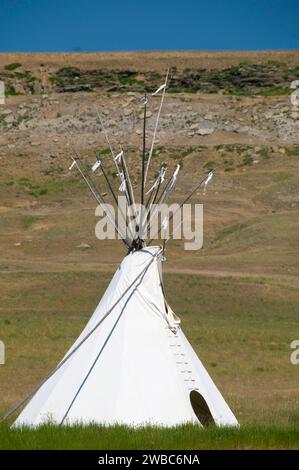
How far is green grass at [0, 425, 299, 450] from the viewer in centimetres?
1167

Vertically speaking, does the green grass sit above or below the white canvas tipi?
below

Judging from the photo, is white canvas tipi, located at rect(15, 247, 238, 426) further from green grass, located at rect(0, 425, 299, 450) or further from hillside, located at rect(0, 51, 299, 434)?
hillside, located at rect(0, 51, 299, 434)

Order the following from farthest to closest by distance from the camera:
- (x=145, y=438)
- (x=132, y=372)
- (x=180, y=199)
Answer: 1. (x=180, y=199)
2. (x=132, y=372)
3. (x=145, y=438)

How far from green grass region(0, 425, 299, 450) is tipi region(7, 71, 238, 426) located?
90 cm

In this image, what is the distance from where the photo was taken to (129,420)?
1348 centimetres

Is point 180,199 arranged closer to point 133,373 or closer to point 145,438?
point 133,373

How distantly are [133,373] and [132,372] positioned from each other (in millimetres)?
16

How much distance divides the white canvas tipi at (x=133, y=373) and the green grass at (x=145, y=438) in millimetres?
919

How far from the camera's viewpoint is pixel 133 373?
13.8m

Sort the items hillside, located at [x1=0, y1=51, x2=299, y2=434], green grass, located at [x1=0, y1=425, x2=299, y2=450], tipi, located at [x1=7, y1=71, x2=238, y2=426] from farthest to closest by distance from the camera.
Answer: hillside, located at [x1=0, y1=51, x2=299, y2=434]
tipi, located at [x1=7, y1=71, x2=238, y2=426]
green grass, located at [x1=0, y1=425, x2=299, y2=450]

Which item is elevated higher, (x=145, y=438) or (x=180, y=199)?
(x=180, y=199)

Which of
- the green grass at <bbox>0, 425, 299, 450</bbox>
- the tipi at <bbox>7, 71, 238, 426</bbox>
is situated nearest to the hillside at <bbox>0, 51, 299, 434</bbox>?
the tipi at <bbox>7, 71, 238, 426</bbox>

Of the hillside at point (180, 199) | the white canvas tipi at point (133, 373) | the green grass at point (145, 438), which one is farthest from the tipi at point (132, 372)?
the hillside at point (180, 199)

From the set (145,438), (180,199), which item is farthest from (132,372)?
(180,199)
